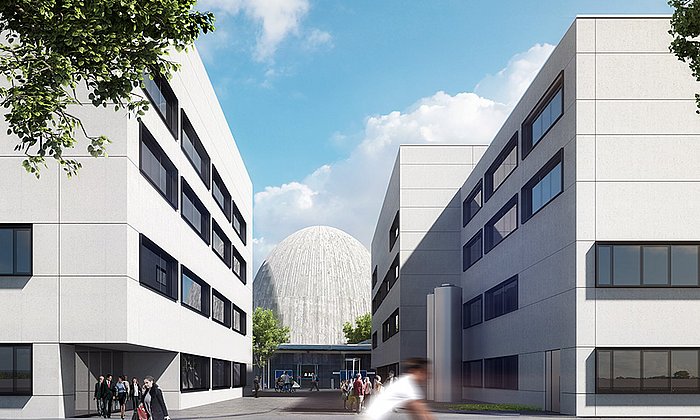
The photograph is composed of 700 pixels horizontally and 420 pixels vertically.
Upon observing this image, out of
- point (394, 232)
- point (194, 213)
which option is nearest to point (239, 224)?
point (394, 232)

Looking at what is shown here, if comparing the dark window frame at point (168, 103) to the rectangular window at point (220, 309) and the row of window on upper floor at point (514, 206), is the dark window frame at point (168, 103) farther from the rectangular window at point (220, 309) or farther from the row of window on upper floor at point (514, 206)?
the rectangular window at point (220, 309)

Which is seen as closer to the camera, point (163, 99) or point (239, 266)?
point (163, 99)

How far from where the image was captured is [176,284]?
37.6 m

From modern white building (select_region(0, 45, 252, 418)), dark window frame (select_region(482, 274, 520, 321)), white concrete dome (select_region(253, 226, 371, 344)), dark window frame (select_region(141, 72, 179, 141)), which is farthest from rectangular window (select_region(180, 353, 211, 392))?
white concrete dome (select_region(253, 226, 371, 344))

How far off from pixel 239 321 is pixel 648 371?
138 ft

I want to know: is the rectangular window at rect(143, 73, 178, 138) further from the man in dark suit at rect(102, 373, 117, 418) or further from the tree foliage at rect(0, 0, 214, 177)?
the tree foliage at rect(0, 0, 214, 177)

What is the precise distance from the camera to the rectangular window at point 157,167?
105 feet

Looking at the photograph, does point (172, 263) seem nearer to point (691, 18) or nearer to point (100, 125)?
point (100, 125)

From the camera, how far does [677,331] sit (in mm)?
30062

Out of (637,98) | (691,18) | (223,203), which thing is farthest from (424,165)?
(691,18)

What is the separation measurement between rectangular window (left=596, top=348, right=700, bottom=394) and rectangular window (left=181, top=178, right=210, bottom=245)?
18.7 metres

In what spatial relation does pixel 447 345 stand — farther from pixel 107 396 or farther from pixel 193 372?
pixel 107 396

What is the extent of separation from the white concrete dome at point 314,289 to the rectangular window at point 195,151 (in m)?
95.0

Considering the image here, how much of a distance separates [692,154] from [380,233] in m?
59.7
